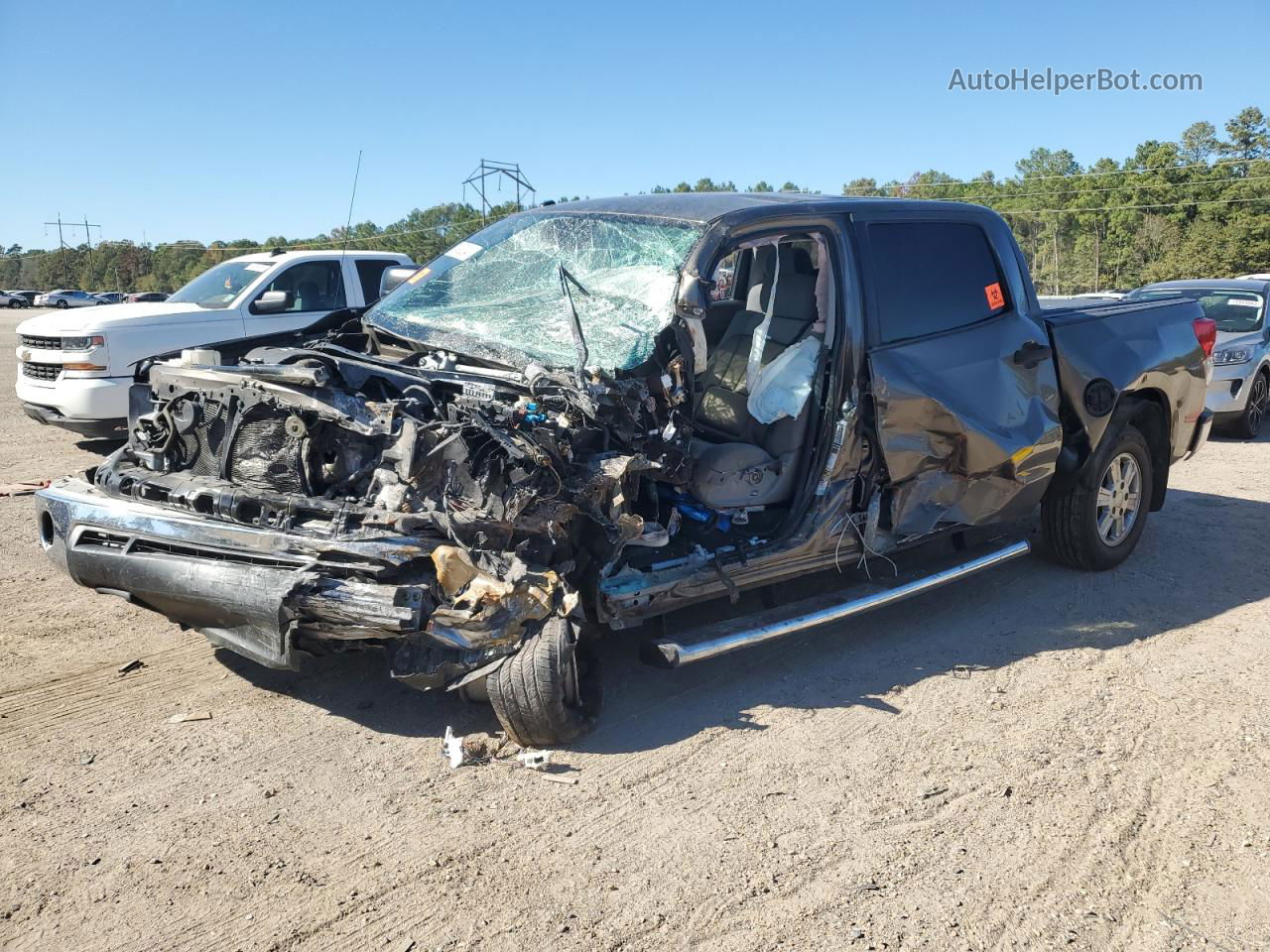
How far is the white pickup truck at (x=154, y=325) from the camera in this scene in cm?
868

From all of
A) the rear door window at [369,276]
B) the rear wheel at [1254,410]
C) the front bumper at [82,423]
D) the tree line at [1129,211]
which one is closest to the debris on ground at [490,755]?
the front bumper at [82,423]

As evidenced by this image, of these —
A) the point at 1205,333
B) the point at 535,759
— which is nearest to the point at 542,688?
the point at 535,759

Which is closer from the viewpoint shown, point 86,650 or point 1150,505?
point 86,650

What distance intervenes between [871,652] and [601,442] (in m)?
1.86

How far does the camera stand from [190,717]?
3861 mm

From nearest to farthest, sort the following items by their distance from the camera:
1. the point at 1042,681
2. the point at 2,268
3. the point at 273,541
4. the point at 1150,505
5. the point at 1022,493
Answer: the point at 273,541
the point at 1042,681
the point at 1022,493
the point at 1150,505
the point at 2,268

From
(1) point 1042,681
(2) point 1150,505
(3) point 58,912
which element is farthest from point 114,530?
(2) point 1150,505

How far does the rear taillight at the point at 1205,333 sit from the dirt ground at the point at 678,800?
199cm

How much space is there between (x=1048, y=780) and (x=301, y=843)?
2.64m

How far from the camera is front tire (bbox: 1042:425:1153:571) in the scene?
5598mm

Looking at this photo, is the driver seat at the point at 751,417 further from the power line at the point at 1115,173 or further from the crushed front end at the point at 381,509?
the power line at the point at 1115,173

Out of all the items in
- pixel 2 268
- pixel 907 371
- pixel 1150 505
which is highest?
pixel 2 268

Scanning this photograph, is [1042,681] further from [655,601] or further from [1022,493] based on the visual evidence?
[655,601]

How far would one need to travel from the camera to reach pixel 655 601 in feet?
12.7
